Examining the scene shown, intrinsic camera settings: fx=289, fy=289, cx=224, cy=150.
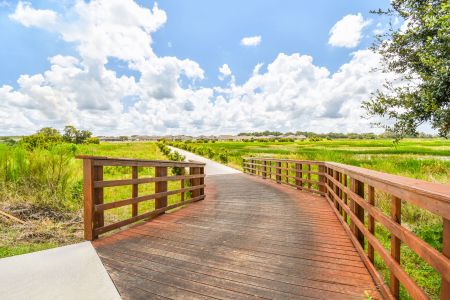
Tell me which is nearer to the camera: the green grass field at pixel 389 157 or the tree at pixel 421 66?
the tree at pixel 421 66

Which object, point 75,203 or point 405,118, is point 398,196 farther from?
point 75,203

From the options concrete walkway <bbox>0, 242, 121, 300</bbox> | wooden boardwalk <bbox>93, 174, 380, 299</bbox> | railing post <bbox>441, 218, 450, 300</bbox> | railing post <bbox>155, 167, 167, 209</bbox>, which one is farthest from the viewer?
railing post <bbox>155, 167, 167, 209</bbox>

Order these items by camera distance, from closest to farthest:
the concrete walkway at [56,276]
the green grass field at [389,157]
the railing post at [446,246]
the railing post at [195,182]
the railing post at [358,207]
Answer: the railing post at [446,246] < the concrete walkway at [56,276] < the railing post at [358,207] < the railing post at [195,182] < the green grass field at [389,157]

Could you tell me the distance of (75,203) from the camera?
654 centimetres

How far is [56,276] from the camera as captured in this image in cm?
298

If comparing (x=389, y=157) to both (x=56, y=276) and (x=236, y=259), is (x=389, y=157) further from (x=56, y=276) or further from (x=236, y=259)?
(x=56, y=276)

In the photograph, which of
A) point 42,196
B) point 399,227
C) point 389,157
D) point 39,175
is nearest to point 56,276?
point 399,227

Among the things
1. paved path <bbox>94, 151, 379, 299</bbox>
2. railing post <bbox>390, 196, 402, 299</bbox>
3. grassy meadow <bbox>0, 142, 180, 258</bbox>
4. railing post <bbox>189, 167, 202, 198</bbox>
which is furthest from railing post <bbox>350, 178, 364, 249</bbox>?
railing post <bbox>189, 167, 202, 198</bbox>

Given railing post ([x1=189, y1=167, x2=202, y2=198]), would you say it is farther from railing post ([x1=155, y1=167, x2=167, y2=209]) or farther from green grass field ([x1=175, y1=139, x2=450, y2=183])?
green grass field ([x1=175, y1=139, x2=450, y2=183])

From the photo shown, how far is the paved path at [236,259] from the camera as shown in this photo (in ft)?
9.14

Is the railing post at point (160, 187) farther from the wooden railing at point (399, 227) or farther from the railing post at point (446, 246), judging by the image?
the railing post at point (446, 246)

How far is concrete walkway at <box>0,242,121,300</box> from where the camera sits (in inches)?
104

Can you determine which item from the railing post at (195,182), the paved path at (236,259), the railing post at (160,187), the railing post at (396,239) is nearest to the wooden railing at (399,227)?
the railing post at (396,239)

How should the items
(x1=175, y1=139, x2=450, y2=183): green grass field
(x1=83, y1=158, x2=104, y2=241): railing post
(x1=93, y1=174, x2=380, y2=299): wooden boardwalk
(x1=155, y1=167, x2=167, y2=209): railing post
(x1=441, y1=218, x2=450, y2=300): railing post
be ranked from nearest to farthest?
(x1=441, y1=218, x2=450, y2=300): railing post
(x1=93, y1=174, x2=380, y2=299): wooden boardwalk
(x1=83, y1=158, x2=104, y2=241): railing post
(x1=155, y1=167, x2=167, y2=209): railing post
(x1=175, y1=139, x2=450, y2=183): green grass field
